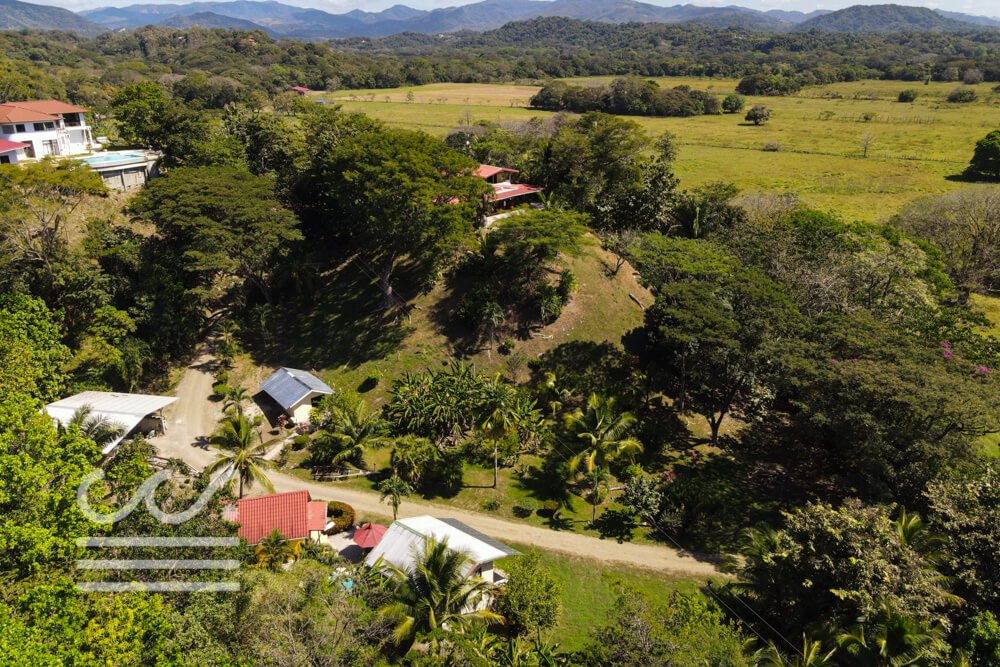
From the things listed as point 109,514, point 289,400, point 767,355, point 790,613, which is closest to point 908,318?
point 767,355

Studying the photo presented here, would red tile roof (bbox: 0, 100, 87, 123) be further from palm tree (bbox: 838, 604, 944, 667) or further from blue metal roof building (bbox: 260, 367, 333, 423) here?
palm tree (bbox: 838, 604, 944, 667)

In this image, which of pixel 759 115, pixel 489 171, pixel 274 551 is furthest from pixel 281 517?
pixel 759 115

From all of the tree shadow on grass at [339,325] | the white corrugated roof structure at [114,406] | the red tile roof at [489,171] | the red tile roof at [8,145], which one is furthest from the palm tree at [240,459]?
the red tile roof at [8,145]

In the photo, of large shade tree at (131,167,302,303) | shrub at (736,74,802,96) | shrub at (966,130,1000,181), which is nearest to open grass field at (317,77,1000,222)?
shrub at (966,130,1000,181)

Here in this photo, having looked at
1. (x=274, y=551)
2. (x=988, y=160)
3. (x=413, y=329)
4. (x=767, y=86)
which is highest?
(x=767, y=86)

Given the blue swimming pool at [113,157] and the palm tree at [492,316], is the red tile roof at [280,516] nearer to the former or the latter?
the palm tree at [492,316]

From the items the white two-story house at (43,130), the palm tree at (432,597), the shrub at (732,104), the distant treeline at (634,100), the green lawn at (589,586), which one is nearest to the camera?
the palm tree at (432,597)

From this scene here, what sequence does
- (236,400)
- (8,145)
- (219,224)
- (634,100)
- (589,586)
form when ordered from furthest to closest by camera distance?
1. (634,100)
2. (8,145)
3. (219,224)
4. (236,400)
5. (589,586)

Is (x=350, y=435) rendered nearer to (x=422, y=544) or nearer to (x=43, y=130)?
(x=422, y=544)
